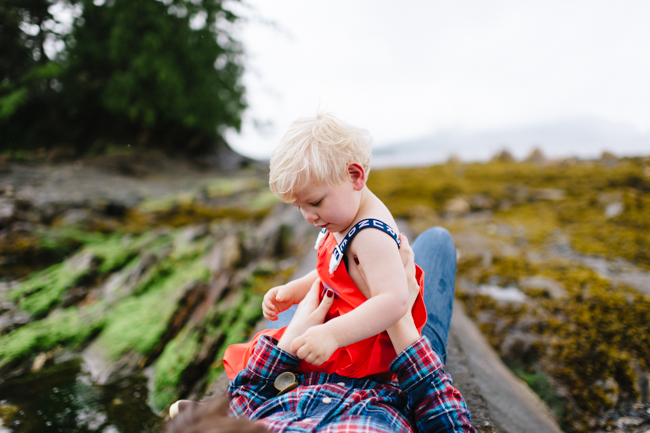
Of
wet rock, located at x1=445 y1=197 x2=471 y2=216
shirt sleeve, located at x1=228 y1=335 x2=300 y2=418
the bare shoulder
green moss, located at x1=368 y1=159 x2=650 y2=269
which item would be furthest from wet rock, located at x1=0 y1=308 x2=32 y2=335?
wet rock, located at x1=445 y1=197 x2=471 y2=216

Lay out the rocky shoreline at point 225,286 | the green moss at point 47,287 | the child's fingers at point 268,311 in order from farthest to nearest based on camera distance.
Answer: the green moss at point 47,287 → the rocky shoreline at point 225,286 → the child's fingers at point 268,311

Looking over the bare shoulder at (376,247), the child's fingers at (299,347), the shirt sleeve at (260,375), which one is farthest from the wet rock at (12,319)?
the bare shoulder at (376,247)

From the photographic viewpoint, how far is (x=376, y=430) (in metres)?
1.01

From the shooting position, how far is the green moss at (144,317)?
2.67 m

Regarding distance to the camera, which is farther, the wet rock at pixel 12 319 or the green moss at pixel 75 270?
the green moss at pixel 75 270

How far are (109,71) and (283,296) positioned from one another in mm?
12383

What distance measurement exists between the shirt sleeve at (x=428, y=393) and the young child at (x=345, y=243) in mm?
155

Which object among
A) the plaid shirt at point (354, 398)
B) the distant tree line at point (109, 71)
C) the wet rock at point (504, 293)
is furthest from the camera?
the distant tree line at point (109, 71)

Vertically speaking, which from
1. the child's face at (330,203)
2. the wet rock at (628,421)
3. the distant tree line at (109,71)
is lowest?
the wet rock at (628,421)

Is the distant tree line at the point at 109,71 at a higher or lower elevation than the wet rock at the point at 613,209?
higher

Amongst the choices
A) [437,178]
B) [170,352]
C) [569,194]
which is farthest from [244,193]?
[569,194]

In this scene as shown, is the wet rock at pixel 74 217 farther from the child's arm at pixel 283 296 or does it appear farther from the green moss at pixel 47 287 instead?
the child's arm at pixel 283 296

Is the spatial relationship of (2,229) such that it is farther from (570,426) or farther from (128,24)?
(128,24)

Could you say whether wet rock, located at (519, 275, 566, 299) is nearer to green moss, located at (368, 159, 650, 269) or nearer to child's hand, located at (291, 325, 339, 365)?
green moss, located at (368, 159, 650, 269)
